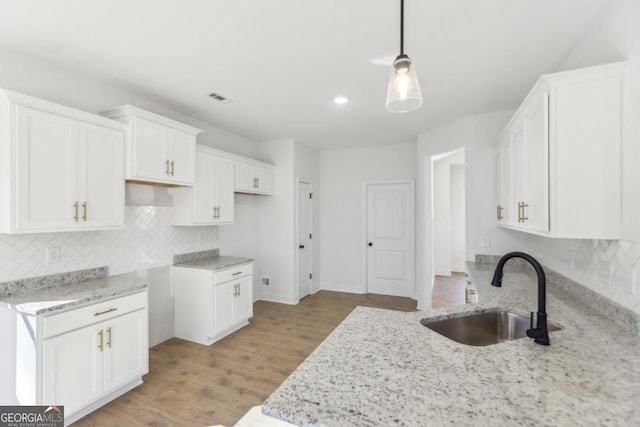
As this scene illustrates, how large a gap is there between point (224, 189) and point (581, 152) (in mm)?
3453

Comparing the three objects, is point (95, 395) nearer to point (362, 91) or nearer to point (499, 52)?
point (362, 91)

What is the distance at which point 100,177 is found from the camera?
2412 millimetres

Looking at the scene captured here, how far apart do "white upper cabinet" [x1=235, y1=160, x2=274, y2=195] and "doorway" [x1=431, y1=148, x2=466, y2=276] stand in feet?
12.9

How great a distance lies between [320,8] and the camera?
170 centimetres

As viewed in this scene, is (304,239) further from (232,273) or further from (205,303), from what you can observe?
(205,303)

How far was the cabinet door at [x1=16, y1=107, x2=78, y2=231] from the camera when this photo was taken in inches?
77.3

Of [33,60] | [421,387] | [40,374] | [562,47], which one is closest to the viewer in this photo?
[421,387]

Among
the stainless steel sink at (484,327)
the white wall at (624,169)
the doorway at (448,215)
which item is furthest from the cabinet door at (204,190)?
the doorway at (448,215)

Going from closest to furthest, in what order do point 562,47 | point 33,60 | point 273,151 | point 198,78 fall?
point 562,47
point 33,60
point 198,78
point 273,151

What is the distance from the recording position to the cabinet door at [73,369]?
1.91 metres

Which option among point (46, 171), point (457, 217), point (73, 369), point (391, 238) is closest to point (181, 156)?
point (46, 171)

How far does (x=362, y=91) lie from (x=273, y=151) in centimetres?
233

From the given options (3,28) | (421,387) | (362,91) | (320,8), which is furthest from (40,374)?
(362,91)

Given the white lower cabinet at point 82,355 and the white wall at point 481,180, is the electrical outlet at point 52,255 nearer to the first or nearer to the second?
the white lower cabinet at point 82,355
